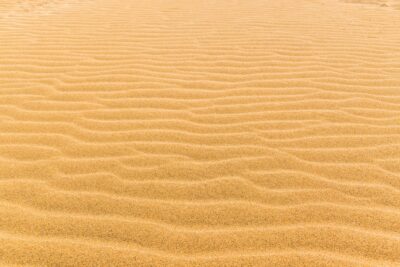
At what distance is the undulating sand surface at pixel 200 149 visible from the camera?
1995 mm

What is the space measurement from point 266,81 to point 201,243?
235cm

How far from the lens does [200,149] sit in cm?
281

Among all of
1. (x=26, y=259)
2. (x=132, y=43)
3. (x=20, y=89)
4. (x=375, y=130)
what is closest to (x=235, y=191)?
(x=26, y=259)

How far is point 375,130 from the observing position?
3.08 metres

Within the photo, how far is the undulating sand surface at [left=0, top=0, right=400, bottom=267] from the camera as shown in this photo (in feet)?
6.55

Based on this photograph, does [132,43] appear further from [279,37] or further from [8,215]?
[8,215]

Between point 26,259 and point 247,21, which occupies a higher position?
point 247,21

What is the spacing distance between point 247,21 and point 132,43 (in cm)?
201

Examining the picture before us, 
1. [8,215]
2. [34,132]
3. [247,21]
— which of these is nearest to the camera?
[8,215]

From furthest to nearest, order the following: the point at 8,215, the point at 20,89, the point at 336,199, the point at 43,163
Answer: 1. the point at 20,89
2. the point at 43,163
3. the point at 336,199
4. the point at 8,215

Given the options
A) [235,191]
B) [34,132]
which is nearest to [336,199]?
[235,191]

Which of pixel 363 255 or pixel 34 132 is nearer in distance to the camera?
pixel 363 255

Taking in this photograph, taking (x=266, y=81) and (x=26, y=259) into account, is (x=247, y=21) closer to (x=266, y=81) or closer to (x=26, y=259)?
(x=266, y=81)

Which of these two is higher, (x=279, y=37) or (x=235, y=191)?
(x=279, y=37)
